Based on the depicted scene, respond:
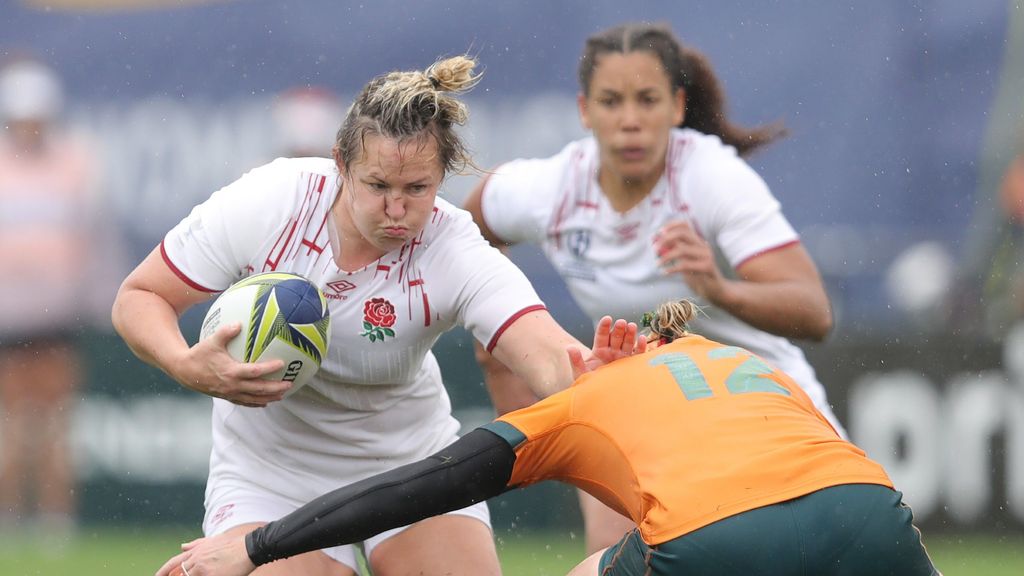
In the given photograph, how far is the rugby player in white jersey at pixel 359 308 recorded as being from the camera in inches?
171

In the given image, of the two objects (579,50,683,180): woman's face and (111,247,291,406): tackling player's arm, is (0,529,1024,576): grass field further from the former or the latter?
(111,247,291,406): tackling player's arm

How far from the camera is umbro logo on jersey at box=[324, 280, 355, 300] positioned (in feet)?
14.9

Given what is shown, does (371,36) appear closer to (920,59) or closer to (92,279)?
(92,279)

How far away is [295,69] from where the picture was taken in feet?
34.9

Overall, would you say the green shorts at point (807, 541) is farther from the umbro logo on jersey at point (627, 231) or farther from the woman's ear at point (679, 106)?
the woman's ear at point (679, 106)

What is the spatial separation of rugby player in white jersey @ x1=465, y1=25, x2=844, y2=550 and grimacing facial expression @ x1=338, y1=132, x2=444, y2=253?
1386 mm

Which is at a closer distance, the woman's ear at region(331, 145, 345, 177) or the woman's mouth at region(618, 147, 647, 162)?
Answer: the woman's ear at region(331, 145, 345, 177)

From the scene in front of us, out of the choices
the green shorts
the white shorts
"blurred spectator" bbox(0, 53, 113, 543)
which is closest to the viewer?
the green shorts

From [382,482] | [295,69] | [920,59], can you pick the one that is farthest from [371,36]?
[382,482]

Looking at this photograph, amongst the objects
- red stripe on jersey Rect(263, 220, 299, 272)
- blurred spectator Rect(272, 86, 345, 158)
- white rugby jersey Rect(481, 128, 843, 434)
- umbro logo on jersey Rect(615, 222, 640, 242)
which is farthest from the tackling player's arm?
blurred spectator Rect(272, 86, 345, 158)

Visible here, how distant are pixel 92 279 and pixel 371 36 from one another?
8.04 feet

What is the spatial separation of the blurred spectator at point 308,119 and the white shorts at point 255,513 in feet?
18.3

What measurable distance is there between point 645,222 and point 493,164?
14.4ft

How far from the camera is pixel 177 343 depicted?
14.4 ft
